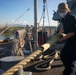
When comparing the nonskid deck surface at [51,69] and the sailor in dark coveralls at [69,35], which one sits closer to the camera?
the sailor in dark coveralls at [69,35]

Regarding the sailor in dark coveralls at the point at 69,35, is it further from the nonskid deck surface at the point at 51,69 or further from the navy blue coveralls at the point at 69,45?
the nonskid deck surface at the point at 51,69

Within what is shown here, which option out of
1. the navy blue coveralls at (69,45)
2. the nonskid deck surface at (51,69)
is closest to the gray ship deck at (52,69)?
the nonskid deck surface at (51,69)

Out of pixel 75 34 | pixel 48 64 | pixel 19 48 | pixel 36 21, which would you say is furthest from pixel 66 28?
pixel 36 21

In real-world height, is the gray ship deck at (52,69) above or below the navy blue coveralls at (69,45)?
below

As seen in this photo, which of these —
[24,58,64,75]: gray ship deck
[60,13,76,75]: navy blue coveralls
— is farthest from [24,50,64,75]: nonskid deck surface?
[60,13,76,75]: navy blue coveralls

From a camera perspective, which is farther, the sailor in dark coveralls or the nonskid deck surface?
the nonskid deck surface

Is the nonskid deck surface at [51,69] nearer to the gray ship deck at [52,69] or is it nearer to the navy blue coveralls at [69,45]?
the gray ship deck at [52,69]

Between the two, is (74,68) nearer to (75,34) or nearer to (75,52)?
(75,52)

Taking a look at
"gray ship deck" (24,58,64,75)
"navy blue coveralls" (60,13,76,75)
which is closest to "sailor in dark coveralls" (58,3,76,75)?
"navy blue coveralls" (60,13,76,75)

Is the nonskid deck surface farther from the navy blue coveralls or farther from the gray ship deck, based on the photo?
the navy blue coveralls

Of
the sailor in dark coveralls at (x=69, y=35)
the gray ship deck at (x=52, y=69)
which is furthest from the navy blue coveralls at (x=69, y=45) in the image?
the gray ship deck at (x=52, y=69)

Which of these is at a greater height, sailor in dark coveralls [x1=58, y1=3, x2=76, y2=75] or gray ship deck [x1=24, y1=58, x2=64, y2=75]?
sailor in dark coveralls [x1=58, y1=3, x2=76, y2=75]

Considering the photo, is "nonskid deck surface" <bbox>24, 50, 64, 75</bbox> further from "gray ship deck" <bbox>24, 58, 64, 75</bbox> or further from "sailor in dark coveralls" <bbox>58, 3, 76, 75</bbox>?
"sailor in dark coveralls" <bbox>58, 3, 76, 75</bbox>

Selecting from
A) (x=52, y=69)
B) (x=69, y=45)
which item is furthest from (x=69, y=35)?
(x=52, y=69)
